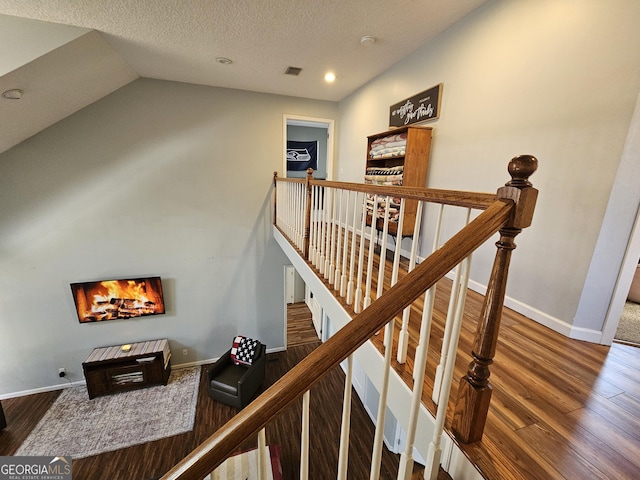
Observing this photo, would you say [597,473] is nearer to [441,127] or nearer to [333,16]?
[441,127]

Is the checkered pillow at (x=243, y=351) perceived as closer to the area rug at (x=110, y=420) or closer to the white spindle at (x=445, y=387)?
the area rug at (x=110, y=420)

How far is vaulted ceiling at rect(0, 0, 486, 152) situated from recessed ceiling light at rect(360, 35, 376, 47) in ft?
0.13

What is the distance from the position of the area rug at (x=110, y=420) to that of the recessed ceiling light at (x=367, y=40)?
17.9ft

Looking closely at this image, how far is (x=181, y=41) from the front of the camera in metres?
2.81

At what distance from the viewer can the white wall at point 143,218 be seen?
12.8 feet

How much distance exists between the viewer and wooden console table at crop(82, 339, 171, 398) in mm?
4230

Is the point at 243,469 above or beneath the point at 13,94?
beneath

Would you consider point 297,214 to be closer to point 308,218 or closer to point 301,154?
point 308,218

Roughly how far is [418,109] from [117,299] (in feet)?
17.6

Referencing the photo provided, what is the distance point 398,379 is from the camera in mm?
1203

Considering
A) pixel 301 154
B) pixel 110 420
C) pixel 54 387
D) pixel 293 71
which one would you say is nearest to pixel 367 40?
pixel 293 71

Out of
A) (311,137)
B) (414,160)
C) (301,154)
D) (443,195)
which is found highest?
(311,137)

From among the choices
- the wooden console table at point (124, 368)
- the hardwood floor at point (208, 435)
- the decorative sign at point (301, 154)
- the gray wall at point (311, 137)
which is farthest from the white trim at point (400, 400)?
the decorative sign at point (301, 154)

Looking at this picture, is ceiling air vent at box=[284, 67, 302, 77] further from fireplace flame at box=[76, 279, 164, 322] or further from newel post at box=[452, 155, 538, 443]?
fireplace flame at box=[76, 279, 164, 322]
